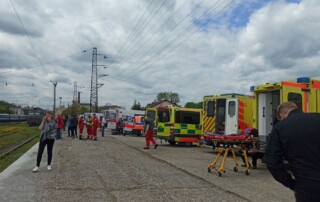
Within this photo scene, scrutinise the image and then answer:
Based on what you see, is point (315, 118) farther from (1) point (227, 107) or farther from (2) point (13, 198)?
(1) point (227, 107)

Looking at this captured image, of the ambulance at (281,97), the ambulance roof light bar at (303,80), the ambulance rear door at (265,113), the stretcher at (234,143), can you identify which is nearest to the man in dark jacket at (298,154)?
the stretcher at (234,143)

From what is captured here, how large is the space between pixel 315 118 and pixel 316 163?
1.35ft

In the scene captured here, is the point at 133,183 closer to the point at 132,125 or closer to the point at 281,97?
the point at 281,97

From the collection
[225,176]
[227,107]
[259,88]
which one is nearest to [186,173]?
[225,176]

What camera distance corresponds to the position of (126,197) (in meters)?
7.29

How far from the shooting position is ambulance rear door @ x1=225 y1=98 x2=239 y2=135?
16.4 meters

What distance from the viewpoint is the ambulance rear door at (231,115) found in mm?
16406

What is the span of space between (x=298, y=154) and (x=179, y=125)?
60.1 ft

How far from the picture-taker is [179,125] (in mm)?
21656

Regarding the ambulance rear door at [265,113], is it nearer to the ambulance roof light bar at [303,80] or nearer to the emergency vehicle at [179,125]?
the ambulance roof light bar at [303,80]

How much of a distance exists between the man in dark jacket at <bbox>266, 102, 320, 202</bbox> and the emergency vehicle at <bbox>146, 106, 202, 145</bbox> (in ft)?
59.2

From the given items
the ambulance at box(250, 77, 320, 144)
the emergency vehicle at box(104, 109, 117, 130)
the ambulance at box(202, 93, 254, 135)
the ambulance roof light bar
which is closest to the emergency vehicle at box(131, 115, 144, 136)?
the emergency vehicle at box(104, 109, 117, 130)

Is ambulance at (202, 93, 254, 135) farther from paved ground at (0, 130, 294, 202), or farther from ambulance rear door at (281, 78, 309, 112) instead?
paved ground at (0, 130, 294, 202)

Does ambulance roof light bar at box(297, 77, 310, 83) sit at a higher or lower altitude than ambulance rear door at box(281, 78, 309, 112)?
higher
